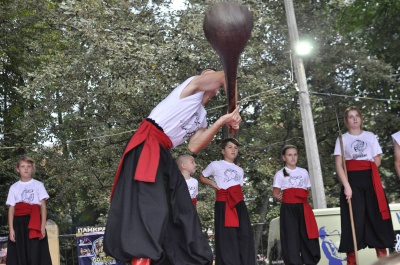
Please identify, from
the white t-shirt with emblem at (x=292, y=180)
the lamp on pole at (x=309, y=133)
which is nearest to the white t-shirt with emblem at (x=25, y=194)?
the white t-shirt with emblem at (x=292, y=180)

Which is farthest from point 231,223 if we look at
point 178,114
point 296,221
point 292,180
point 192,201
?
point 178,114

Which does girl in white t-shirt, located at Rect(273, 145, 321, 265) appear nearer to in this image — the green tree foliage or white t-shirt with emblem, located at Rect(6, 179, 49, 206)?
white t-shirt with emblem, located at Rect(6, 179, 49, 206)

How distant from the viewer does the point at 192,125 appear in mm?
4250

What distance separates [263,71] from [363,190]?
802cm

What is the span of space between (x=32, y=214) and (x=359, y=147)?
4305 mm

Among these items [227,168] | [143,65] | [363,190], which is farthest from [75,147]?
[363,190]

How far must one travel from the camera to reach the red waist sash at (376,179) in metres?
6.91

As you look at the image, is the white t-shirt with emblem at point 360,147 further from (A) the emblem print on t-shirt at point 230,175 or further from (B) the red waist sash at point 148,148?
(B) the red waist sash at point 148,148

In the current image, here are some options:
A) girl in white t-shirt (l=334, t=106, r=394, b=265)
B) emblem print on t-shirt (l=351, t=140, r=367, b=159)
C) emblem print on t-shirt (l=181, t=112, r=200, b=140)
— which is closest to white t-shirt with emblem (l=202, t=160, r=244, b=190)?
girl in white t-shirt (l=334, t=106, r=394, b=265)

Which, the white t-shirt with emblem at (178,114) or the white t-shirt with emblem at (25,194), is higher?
the white t-shirt with emblem at (25,194)

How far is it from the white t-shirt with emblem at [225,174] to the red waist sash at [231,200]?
2.3 inches

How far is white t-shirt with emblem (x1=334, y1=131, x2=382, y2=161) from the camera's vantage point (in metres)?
7.00

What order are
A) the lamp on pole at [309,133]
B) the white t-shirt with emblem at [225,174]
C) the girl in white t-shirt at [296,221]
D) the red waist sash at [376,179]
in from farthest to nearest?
the lamp on pole at [309,133]
the white t-shirt with emblem at [225,174]
the girl in white t-shirt at [296,221]
the red waist sash at [376,179]

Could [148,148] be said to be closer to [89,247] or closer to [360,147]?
[360,147]
